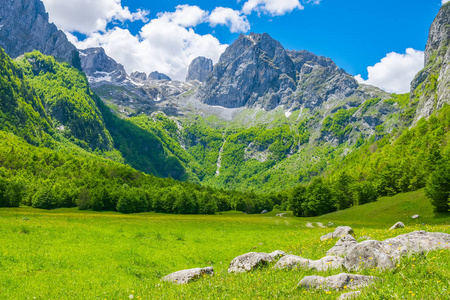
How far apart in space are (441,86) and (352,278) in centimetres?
21872

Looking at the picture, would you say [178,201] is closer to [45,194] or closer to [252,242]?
[45,194]

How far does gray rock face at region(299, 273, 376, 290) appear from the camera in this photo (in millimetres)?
10781

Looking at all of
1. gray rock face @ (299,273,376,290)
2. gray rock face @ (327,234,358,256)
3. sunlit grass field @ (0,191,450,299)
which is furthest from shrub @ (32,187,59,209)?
gray rock face @ (299,273,376,290)

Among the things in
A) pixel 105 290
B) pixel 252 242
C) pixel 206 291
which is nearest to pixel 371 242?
pixel 206 291

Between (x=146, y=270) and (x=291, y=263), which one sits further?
(x=146, y=270)

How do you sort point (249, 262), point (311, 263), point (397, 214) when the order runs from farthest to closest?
point (397, 214) → point (249, 262) → point (311, 263)

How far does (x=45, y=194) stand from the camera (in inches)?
4552

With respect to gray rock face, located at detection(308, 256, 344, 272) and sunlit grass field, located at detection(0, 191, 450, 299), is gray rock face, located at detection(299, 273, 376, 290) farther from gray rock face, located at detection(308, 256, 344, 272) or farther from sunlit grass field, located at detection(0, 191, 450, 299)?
gray rock face, located at detection(308, 256, 344, 272)

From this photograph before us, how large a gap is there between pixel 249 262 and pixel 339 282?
25.6ft

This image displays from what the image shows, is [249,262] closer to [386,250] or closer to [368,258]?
[368,258]

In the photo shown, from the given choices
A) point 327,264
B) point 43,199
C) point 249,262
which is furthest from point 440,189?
point 43,199

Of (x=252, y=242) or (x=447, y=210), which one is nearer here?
(x=252, y=242)

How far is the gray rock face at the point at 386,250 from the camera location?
13023 millimetres

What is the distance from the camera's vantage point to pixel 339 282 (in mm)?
11055
